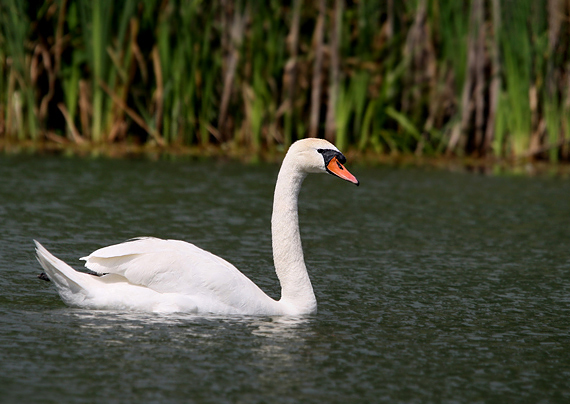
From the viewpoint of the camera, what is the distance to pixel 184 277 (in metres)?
6.70

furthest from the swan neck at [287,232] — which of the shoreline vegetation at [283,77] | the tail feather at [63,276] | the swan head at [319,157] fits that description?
the shoreline vegetation at [283,77]

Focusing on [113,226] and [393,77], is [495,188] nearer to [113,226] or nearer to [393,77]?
[393,77]

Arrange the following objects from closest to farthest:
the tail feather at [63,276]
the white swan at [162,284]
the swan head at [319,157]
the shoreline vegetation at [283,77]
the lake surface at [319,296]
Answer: the lake surface at [319,296]
the tail feather at [63,276]
the white swan at [162,284]
the swan head at [319,157]
the shoreline vegetation at [283,77]

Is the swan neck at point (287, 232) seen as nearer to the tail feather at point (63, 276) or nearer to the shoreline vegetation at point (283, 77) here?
the tail feather at point (63, 276)

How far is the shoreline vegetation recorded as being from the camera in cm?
1516

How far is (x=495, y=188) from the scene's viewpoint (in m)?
13.6

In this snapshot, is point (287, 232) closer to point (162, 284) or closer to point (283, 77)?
point (162, 284)

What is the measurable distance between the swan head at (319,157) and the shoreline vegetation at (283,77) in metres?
8.36

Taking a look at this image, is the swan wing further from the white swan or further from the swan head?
the swan head

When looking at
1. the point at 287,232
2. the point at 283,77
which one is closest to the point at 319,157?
the point at 287,232

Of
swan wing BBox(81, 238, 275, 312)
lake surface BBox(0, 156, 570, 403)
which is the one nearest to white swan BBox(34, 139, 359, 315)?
swan wing BBox(81, 238, 275, 312)

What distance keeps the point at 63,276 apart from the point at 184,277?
0.76 metres

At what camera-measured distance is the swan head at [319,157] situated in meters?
7.02

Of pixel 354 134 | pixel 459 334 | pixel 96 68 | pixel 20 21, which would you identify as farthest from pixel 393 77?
pixel 459 334
